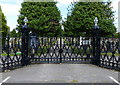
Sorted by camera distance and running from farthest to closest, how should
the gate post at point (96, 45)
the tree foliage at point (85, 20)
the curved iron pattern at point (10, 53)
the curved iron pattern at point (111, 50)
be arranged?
the tree foliage at point (85, 20) → the gate post at point (96, 45) → the curved iron pattern at point (111, 50) → the curved iron pattern at point (10, 53)

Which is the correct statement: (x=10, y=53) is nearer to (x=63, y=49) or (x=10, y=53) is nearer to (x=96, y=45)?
(x=63, y=49)

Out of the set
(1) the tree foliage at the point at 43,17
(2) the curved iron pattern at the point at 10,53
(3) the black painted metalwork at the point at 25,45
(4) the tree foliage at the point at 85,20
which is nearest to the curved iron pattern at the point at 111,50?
(3) the black painted metalwork at the point at 25,45

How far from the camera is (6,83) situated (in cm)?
704

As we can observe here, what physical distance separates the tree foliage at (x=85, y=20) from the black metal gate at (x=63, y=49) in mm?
15420

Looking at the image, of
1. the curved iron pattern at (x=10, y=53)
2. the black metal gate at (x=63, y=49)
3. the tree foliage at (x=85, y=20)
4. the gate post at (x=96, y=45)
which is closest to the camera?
the curved iron pattern at (x=10, y=53)

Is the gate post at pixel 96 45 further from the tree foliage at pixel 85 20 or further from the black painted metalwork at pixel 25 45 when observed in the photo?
the tree foliage at pixel 85 20

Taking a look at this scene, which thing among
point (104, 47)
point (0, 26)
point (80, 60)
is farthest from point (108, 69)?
point (0, 26)

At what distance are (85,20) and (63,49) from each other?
1626 centimetres

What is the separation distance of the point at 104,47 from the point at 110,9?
869 inches

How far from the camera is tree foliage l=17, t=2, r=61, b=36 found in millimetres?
31125

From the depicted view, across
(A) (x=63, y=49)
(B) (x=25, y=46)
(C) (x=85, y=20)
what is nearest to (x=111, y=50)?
(A) (x=63, y=49)

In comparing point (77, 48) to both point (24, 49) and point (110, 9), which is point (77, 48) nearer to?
point (24, 49)

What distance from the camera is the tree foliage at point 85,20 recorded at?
27.8 meters

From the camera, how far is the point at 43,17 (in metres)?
31.1
